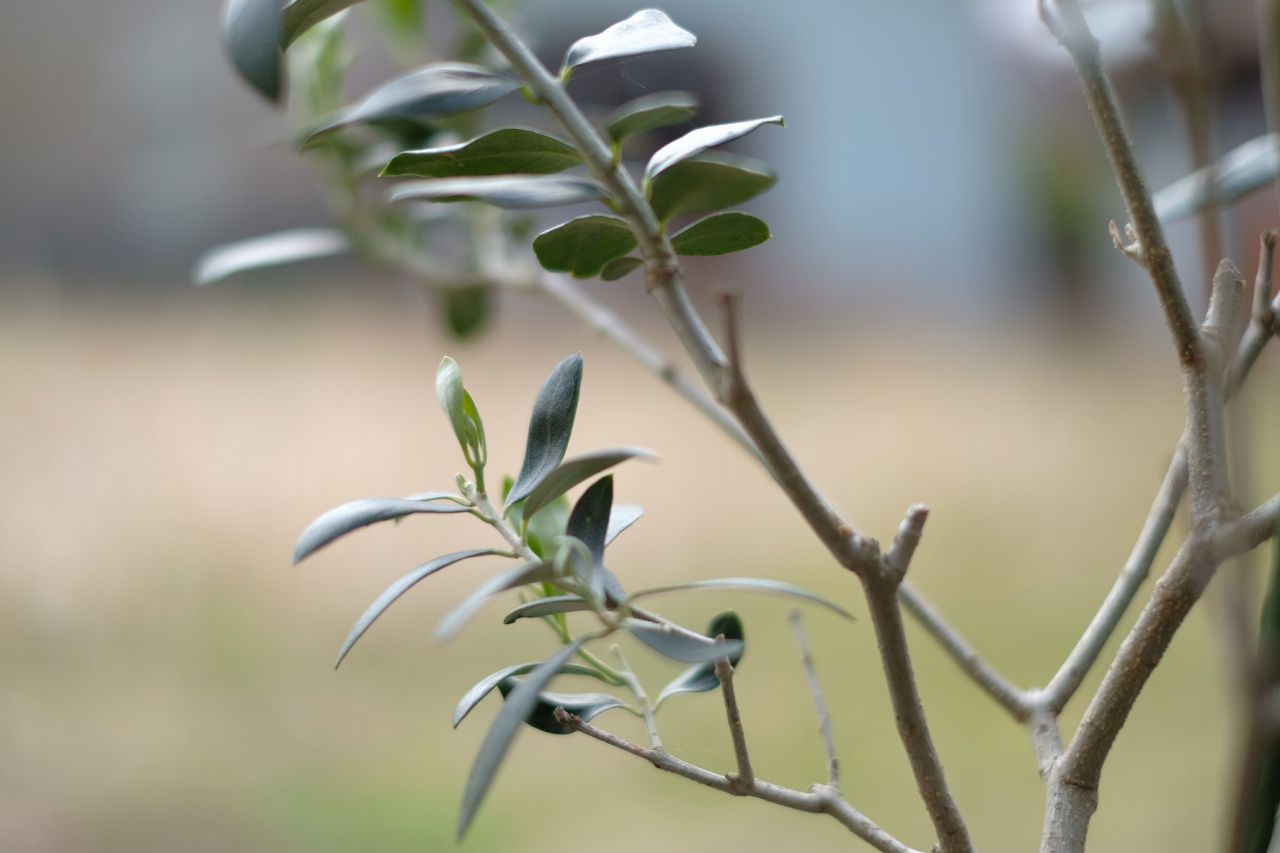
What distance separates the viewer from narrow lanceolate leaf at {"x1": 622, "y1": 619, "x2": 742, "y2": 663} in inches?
10.3

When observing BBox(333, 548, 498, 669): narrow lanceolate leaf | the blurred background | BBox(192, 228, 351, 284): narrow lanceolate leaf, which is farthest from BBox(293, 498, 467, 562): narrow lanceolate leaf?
BBox(192, 228, 351, 284): narrow lanceolate leaf

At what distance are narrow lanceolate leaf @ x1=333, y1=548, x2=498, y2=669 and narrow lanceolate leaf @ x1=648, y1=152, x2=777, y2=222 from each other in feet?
0.35

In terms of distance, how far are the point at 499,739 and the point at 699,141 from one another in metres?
0.16

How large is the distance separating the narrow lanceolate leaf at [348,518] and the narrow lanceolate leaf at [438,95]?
11cm

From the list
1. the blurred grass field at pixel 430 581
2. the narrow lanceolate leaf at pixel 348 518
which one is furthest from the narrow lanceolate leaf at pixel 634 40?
the blurred grass field at pixel 430 581

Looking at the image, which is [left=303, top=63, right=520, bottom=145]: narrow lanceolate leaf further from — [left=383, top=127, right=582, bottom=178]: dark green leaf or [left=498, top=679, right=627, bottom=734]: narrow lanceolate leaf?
[left=498, top=679, right=627, bottom=734]: narrow lanceolate leaf

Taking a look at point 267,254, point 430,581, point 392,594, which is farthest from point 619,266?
point 430,581

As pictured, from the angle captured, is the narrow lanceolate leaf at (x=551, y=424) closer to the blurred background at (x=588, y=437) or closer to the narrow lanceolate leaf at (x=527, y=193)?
the narrow lanceolate leaf at (x=527, y=193)

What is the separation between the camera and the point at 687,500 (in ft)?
4.93

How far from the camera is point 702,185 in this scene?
0.31m

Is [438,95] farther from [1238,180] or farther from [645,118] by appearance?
[1238,180]

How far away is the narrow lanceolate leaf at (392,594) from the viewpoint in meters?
0.28

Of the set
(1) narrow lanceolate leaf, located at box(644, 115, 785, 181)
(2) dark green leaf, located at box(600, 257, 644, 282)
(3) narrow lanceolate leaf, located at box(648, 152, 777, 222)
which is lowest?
(2) dark green leaf, located at box(600, 257, 644, 282)

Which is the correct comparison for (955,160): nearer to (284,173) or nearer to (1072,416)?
(1072,416)
